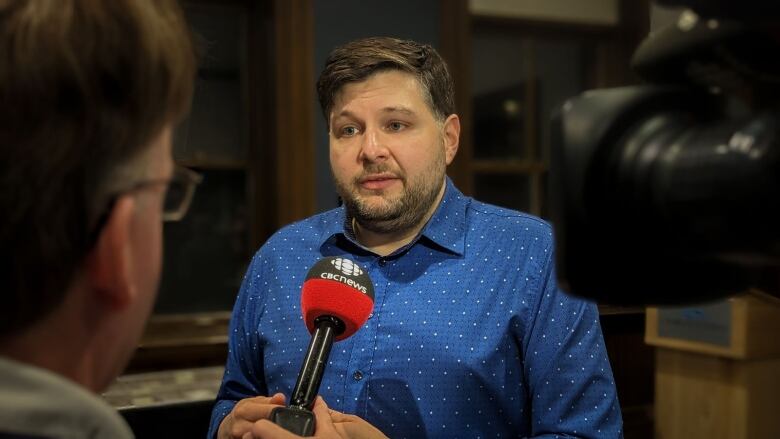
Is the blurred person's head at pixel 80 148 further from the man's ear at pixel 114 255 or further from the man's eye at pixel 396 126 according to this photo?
the man's eye at pixel 396 126

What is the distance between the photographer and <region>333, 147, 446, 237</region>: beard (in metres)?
1.49

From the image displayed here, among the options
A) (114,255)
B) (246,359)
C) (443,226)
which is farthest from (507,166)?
(114,255)

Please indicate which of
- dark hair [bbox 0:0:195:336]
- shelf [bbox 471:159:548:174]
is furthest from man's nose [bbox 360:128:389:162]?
shelf [bbox 471:159:548:174]

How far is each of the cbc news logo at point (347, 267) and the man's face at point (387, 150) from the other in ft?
0.91

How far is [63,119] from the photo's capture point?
0.55 metres

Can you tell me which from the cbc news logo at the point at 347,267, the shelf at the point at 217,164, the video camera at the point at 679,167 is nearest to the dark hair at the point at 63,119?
the video camera at the point at 679,167

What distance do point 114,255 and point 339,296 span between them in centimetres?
58

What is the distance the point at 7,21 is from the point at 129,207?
0.54 ft

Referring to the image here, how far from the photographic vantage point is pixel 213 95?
10.2 ft

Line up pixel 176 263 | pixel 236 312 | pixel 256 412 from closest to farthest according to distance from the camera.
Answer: pixel 256 412 < pixel 236 312 < pixel 176 263

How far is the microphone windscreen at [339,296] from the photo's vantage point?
1.14 m

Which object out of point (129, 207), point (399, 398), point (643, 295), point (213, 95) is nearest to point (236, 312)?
point (399, 398)

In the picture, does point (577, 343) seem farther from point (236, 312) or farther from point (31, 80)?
point (31, 80)

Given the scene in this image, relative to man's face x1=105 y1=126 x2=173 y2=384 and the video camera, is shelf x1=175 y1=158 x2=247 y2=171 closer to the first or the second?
man's face x1=105 y1=126 x2=173 y2=384
